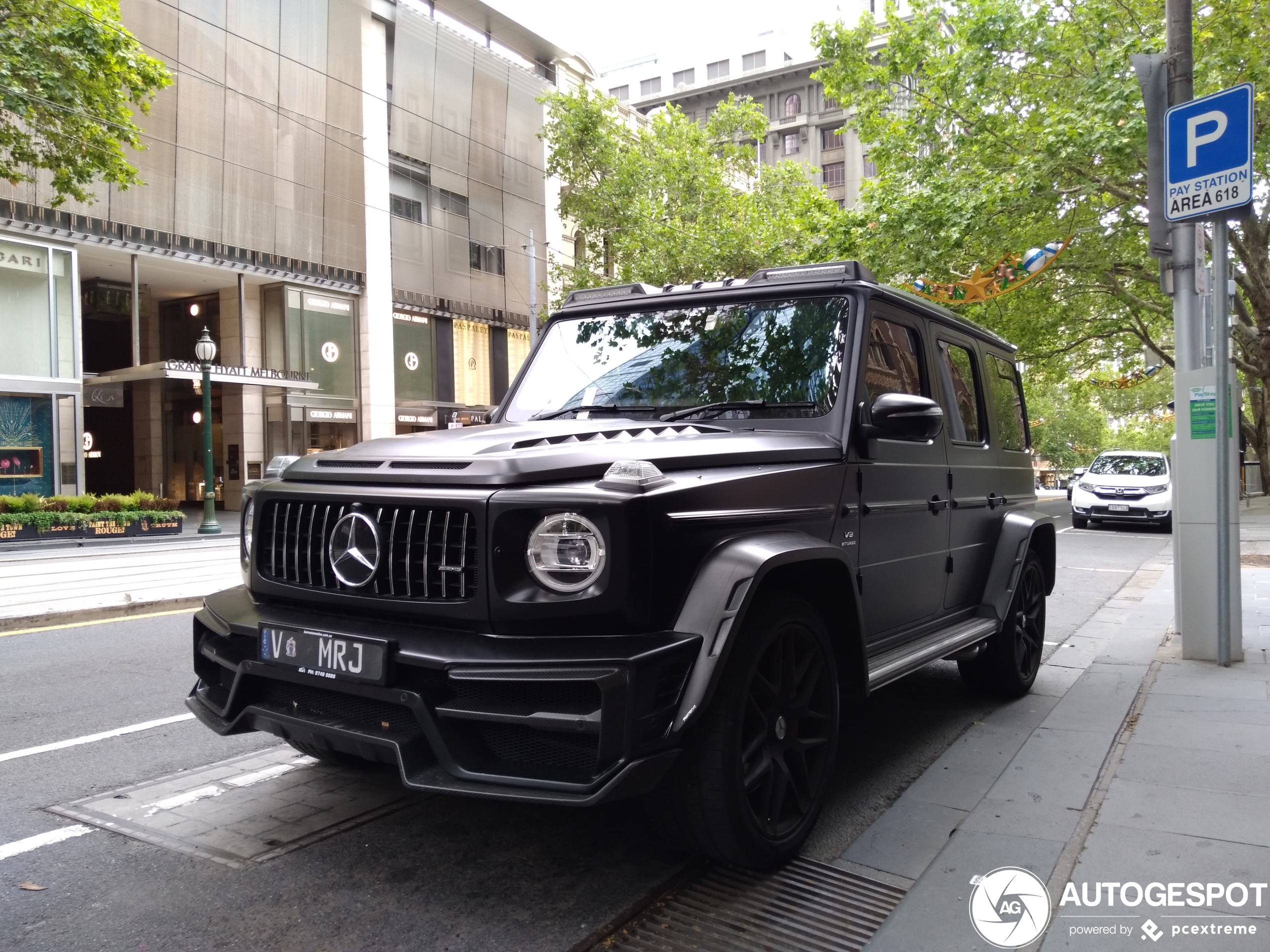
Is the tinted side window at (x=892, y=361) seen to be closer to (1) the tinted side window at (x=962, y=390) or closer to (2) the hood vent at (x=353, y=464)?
(1) the tinted side window at (x=962, y=390)

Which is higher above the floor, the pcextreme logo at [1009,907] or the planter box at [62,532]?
the planter box at [62,532]

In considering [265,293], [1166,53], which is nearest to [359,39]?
[265,293]

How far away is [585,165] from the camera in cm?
3309

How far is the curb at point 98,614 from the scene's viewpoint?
8078mm

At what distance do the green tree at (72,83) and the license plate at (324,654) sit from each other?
12.4m

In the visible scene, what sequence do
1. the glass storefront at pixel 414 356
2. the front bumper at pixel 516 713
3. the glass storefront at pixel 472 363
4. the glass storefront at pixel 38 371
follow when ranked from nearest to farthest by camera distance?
the front bumper at pixel 516 713
the glass storefront at pixel 38 371
the glass storefront at pixel 414 356
the glass storefront at pixel 472 363

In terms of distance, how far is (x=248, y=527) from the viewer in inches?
136

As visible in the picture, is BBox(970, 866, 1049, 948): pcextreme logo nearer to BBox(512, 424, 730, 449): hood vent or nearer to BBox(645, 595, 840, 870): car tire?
BBox(645, 595, 840, 870): car tire

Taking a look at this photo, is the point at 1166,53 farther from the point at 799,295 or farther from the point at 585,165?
the point at 585,165

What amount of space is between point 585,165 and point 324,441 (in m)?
13.2

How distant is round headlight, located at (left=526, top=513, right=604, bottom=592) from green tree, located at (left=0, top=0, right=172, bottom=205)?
12966 millimetres

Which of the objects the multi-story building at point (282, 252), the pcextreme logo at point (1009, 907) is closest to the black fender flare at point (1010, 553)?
the pcextreme logo at point (1009, 907)

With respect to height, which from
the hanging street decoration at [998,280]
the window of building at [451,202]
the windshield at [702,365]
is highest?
the window of building at [451,202]

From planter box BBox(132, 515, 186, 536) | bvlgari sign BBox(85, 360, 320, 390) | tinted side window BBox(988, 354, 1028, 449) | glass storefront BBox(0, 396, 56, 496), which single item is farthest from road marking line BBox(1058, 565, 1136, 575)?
glass storefront BBox(0, 396, 56, 496)
